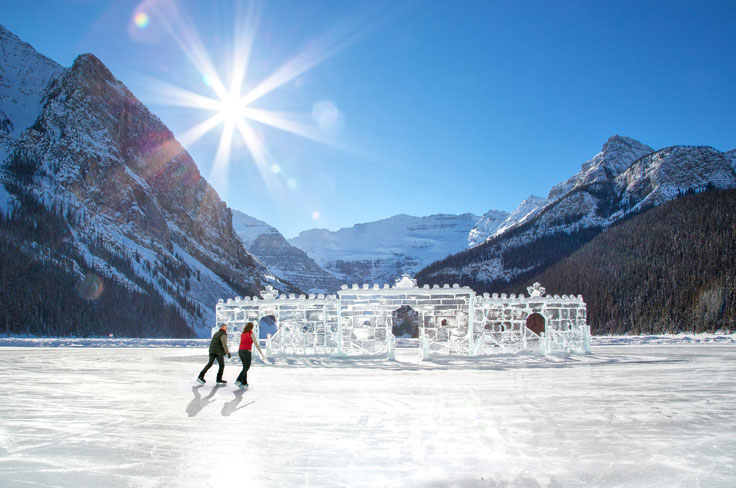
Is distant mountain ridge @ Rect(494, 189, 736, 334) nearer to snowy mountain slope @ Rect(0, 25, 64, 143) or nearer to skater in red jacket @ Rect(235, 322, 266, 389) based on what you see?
skater in red jacket @ Rect(235, 322, 266, 389)

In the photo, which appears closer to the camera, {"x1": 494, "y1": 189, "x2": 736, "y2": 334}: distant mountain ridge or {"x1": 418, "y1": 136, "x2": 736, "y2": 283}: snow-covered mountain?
{"x1": 494, "y1": 189, "x2": 736, "y2": 334}: distant mountain ridge

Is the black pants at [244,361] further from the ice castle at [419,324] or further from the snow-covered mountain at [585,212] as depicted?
the snow-covered mountain at [585,212]

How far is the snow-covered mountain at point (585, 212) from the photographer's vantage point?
14912 cm

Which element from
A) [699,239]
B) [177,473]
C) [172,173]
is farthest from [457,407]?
[172,173]

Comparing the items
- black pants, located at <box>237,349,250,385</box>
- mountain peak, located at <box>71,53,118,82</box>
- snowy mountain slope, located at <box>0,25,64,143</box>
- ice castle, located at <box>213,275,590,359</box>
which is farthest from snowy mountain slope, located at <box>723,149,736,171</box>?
snowy mountain slope, located at <box>0,25,64,143</box>

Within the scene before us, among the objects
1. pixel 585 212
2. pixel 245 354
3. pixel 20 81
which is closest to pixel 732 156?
pixel 585 212

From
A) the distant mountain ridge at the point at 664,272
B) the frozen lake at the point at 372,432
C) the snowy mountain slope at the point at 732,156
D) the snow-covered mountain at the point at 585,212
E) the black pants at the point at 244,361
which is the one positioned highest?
the snowy mountain slope at the point at 732,156

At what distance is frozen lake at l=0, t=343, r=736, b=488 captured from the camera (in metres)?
6.20

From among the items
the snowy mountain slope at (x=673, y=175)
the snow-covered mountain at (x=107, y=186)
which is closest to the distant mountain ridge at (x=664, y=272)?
the snowy mountain slope at (x=673, y=175)

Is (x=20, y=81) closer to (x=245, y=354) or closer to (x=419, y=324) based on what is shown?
(x=419, y=324)

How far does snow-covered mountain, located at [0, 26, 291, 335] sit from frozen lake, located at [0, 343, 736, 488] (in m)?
103

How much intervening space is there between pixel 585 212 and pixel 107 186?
149631 millimetres

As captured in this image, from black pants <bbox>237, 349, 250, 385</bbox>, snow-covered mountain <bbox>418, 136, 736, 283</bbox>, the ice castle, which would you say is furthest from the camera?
snow-covered mountain <bbox>418, 136, 736, 283</bbox>

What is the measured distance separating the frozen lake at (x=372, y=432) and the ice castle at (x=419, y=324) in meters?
9.48
